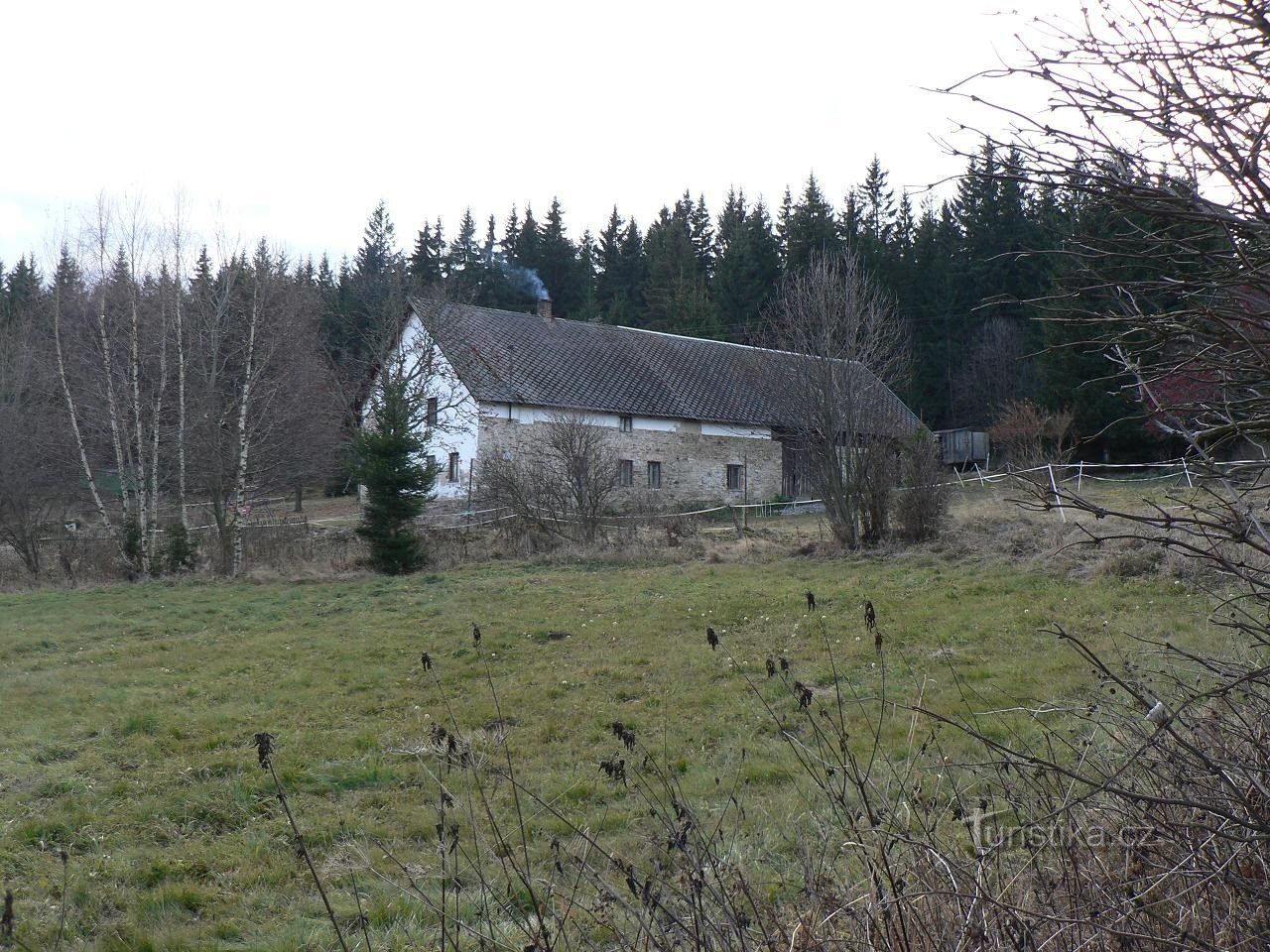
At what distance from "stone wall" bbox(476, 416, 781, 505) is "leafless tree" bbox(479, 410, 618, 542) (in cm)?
785

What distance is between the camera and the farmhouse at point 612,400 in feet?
97.7

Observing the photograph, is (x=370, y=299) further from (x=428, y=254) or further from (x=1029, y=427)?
(x=1029, y=427)

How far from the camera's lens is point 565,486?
70.0 feet

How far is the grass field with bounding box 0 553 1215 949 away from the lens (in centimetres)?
486

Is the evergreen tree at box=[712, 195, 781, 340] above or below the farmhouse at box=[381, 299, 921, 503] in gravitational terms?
above

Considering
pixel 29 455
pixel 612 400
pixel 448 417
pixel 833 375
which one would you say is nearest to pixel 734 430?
pixel 612 400

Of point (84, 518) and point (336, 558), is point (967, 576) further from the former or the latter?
point (84, 518)

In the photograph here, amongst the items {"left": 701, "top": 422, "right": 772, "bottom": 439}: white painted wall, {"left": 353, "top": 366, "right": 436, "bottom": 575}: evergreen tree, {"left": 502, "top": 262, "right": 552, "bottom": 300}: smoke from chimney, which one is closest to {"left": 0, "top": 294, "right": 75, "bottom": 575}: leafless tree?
{"left": 353, "top": 366, "right": 436, "bottom": 575}: evergreen tree

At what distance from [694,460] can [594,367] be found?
4.76 meters

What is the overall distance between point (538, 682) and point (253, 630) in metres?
5.62

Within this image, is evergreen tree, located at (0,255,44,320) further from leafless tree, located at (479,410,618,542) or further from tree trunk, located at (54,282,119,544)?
leafless tree, located at (479,410,618,542)

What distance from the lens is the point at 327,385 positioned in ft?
120

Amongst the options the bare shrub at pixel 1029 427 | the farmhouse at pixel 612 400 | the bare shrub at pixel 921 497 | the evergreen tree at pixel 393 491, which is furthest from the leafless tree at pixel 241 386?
the bare shrub at pixel 1029 427

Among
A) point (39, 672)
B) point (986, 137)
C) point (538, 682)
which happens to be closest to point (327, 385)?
point (39, 672)
